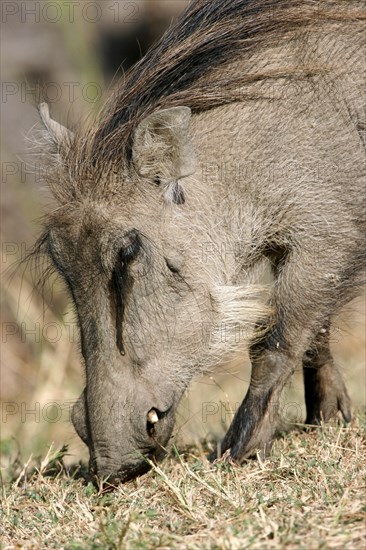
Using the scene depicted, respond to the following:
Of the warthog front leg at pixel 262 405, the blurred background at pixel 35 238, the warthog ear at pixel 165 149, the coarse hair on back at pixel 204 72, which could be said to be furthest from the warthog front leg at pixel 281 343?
the blurred background at pixel 35 238

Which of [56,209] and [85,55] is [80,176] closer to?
[56,209]

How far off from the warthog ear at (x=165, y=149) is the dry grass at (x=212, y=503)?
98 centimetres

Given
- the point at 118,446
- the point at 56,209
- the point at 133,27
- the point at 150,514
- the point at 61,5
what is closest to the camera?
the point at 150,514

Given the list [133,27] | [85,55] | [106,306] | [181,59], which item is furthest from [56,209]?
[133,27]

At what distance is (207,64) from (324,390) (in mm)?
1359

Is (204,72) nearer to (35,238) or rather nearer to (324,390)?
(324,390)

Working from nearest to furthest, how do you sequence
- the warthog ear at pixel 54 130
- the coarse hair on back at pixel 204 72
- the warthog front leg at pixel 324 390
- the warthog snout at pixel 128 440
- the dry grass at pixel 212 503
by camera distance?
the dry grass at pixel 212 503, the warthog snout at pixel 128 440, the coarse hair on back at pixel 204 72, the warthog ear at pixel 54 130, the warthog front leg at pixel 324 390

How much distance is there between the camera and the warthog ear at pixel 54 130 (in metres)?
3.66

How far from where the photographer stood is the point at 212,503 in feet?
9.32

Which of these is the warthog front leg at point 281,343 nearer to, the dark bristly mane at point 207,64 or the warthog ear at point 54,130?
the dark bristly mane at point 207,64

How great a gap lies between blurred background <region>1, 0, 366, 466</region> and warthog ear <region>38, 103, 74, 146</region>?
32cm

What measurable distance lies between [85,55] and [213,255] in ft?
18.0

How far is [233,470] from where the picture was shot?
3.17 m

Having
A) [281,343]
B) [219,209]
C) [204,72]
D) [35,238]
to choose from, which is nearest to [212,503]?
[281,343]
